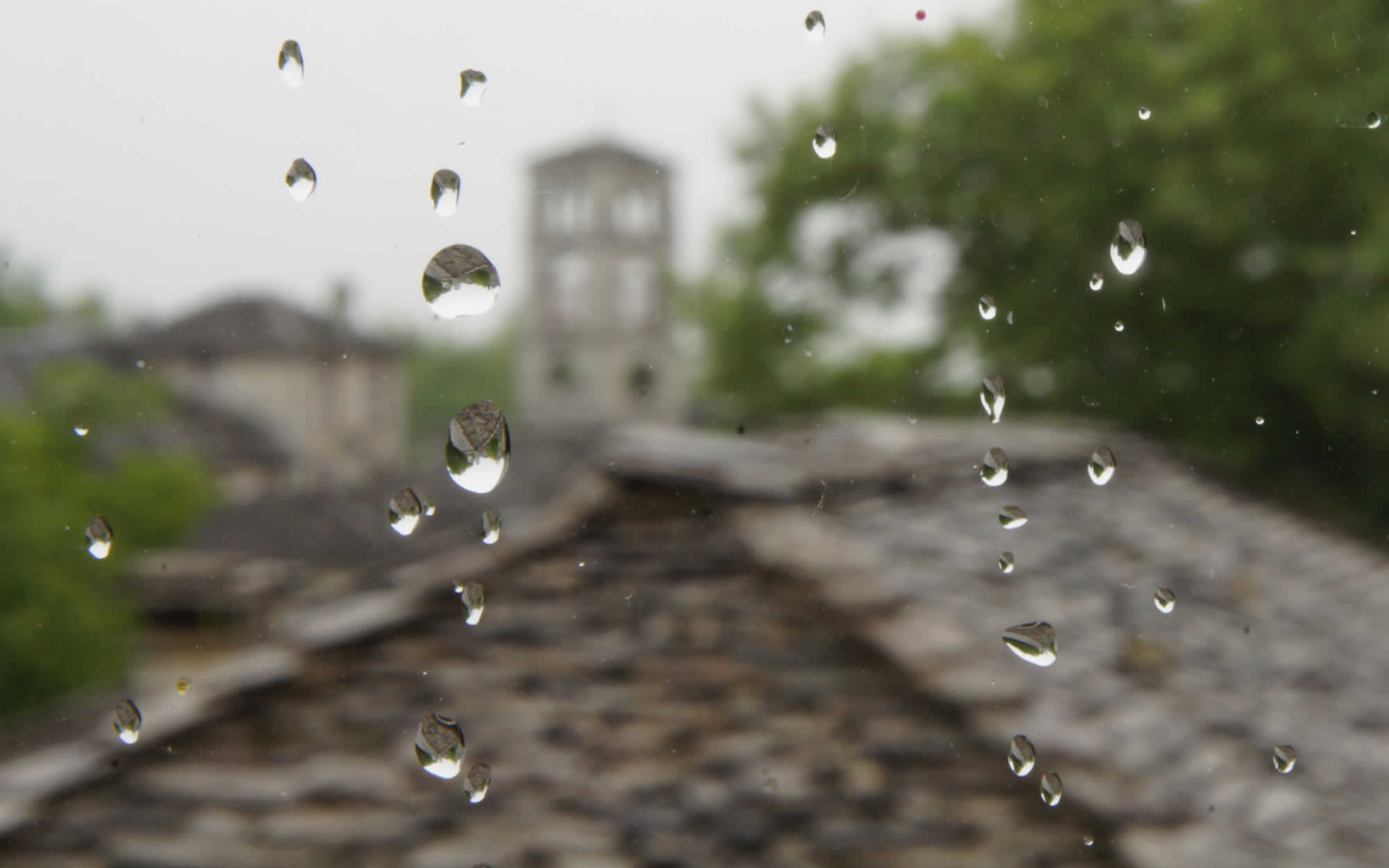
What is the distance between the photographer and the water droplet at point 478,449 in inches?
15.2

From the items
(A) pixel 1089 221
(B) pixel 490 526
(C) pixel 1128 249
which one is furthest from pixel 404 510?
(A) pixel 1089 221

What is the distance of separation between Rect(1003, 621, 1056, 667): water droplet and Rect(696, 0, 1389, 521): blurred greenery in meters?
0.12

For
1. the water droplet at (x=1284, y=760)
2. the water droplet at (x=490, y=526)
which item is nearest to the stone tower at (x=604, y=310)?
the water droplet at (x=490, y=526)

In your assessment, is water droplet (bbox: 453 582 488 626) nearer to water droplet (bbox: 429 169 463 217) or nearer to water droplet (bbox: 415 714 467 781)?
water droplet (bbox: 415 714 467 781)

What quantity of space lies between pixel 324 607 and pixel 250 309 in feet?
2.27

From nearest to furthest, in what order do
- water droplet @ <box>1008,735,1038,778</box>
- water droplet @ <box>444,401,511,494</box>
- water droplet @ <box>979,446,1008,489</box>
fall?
water droplet @ <box>444,401,511,494</box> < water droplet @ <box>979,446,1008,489</box> < water droplet @ <box>1008,735,1038,778</box>

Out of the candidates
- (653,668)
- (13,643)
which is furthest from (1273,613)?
(13,643)

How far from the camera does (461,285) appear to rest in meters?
0.39

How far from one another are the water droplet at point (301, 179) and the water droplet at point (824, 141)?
23 centimetres

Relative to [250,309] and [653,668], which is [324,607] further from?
[250,309]

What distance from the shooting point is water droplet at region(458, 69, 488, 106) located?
44 cm

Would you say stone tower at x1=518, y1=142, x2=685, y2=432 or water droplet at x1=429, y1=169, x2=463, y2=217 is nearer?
water droplet at x1=429, y1=169, x2=463, y2=217

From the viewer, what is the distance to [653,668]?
41.7 inches

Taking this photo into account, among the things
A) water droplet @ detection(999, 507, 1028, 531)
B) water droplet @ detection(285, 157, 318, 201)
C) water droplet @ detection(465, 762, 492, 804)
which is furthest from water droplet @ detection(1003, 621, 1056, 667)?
water droplet @ detection(285, 157, 318, 201)
